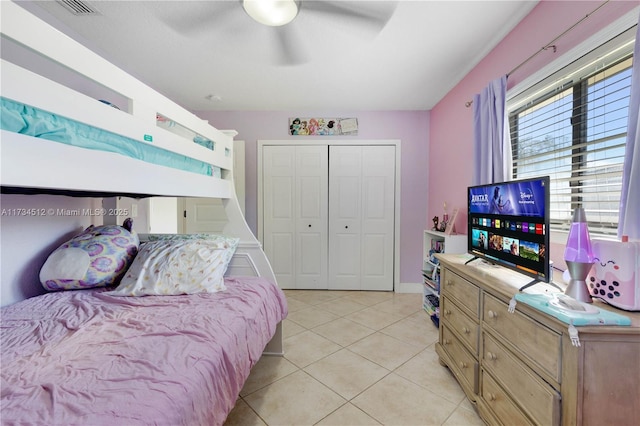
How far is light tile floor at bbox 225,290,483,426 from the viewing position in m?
1.39

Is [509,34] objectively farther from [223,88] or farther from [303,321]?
[303,321]

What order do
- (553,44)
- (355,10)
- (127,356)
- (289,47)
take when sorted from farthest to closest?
(289,47), (355,10), (553,44), (127,356)

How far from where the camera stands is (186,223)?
3484 mm

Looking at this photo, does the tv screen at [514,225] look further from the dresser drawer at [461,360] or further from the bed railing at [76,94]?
the bed railing at [76,94]

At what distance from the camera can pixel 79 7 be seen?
1.65 metres

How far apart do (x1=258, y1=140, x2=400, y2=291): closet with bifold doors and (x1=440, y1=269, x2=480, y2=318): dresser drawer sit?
162 centimetres

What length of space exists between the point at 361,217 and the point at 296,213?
2.92 ft

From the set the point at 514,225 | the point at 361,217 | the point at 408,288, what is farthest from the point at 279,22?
the point at 408,288

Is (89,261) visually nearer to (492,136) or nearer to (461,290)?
(461,290)

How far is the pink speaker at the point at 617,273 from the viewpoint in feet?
2.96

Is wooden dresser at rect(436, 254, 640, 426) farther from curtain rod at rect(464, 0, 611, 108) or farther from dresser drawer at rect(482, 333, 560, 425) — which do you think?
curtain rod at rect(464, 0, 611, 108)

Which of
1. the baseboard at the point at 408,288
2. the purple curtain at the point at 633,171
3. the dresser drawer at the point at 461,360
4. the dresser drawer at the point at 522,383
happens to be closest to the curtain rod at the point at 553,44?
the purple curtain at the point at 633,171

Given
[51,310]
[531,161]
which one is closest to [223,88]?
[51,310]

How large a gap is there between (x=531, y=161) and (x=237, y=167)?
3096 mm
